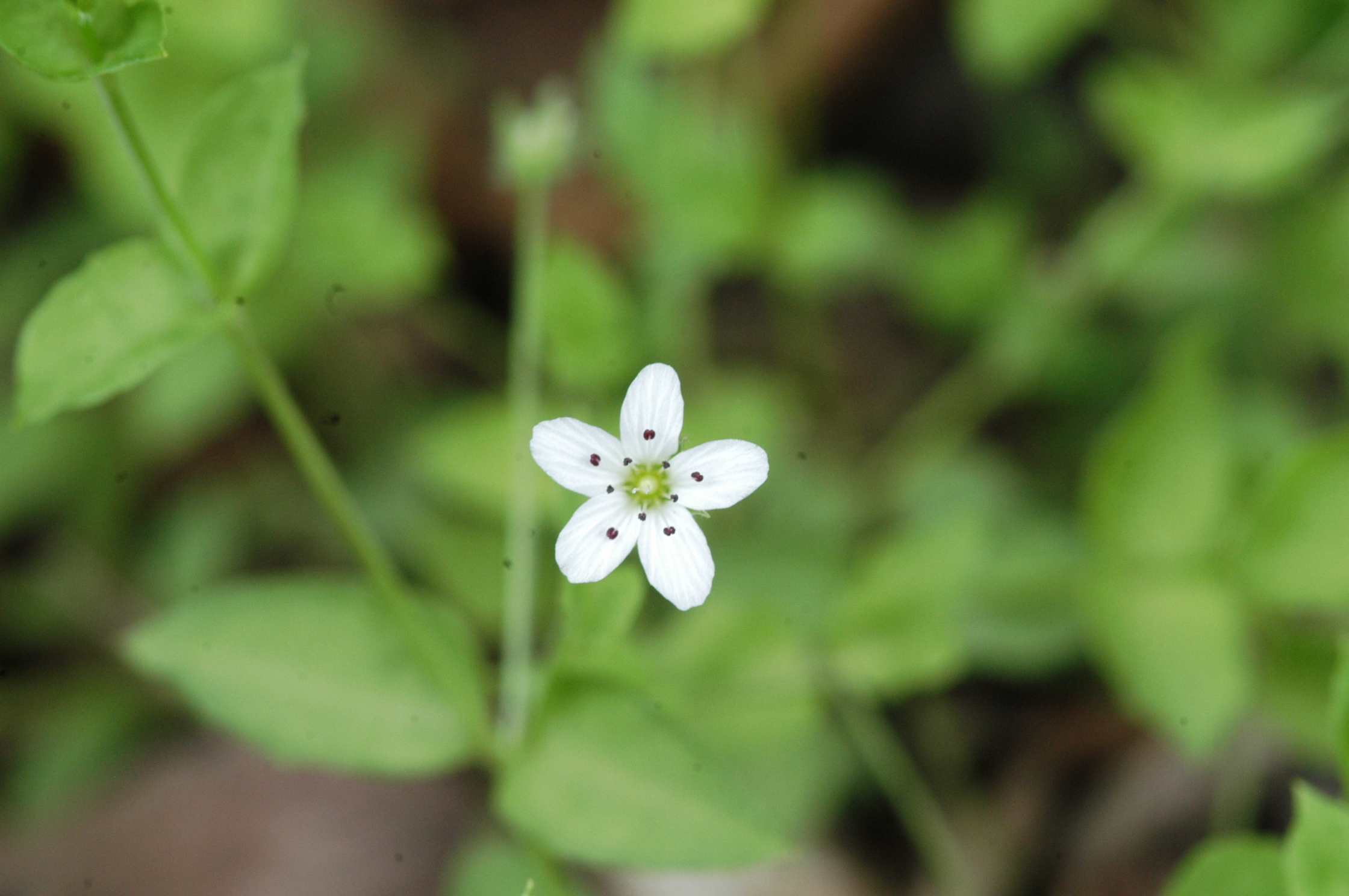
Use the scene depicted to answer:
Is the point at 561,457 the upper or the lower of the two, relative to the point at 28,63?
lower

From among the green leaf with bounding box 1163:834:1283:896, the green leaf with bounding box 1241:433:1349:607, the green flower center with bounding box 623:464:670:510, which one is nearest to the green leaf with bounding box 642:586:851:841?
the green flower center with bounding box 623:464:670:510

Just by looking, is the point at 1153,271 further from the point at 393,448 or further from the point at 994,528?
the point at 393,448

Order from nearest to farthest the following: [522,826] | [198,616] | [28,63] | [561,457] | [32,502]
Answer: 1. [28,63]
2. [561,457]
3. [522,826]
4. [198,616]
5. [32,502]

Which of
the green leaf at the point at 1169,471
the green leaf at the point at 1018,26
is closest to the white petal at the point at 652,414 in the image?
the green leaf at the point at 1169,471

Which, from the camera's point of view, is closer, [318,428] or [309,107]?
[318,428]

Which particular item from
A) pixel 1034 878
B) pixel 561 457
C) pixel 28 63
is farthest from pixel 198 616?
pixel 1034 878
